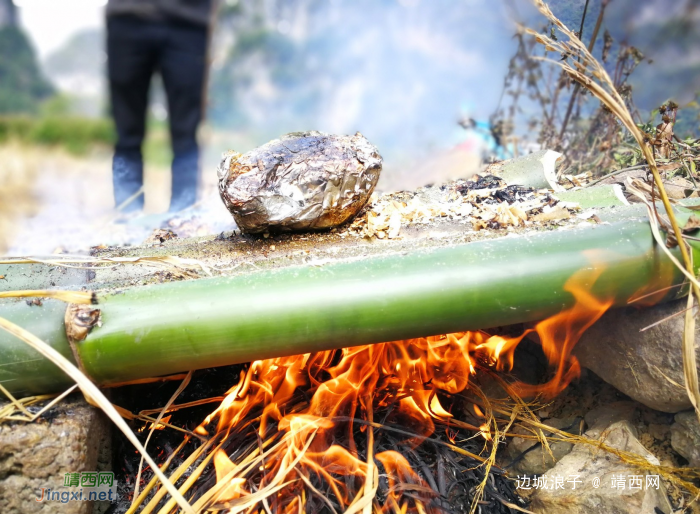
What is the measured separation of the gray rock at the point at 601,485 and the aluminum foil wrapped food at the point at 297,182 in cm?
116

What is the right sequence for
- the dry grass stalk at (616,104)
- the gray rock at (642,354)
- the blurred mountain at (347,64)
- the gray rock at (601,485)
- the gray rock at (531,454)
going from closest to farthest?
the dry grass stalk at (616,104) < the gray rock at (601,485) < the gray rock at (642,354) < the gray rock at (531,454) < the blurred mountain at (347,64)

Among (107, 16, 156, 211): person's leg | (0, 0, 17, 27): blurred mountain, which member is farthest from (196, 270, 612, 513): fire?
(0, 0, 17, 27): blurred mountain

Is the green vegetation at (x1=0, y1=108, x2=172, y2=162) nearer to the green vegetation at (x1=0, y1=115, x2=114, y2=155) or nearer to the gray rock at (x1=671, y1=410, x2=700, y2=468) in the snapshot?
the green vegetation at (x1=0, y1=115, x2=114, y2=155)

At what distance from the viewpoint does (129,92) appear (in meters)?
4.25

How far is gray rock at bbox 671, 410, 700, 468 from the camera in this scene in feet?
4.82

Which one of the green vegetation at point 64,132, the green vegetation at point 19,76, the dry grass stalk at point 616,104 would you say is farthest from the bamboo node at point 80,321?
the green vegetation at point 19,76

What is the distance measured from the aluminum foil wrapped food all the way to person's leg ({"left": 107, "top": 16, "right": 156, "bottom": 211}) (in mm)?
3027

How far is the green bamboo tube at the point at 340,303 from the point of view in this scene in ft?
4.19

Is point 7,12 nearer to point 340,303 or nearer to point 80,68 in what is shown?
point 80,68

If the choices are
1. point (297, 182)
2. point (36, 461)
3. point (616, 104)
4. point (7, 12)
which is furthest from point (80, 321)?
point (7, 12)

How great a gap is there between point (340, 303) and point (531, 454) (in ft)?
3.11

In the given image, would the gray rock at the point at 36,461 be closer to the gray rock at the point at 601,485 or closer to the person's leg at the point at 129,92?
the gray rock at the point at 601,485

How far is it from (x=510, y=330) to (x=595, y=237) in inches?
21.3

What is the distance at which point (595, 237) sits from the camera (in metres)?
1.39
